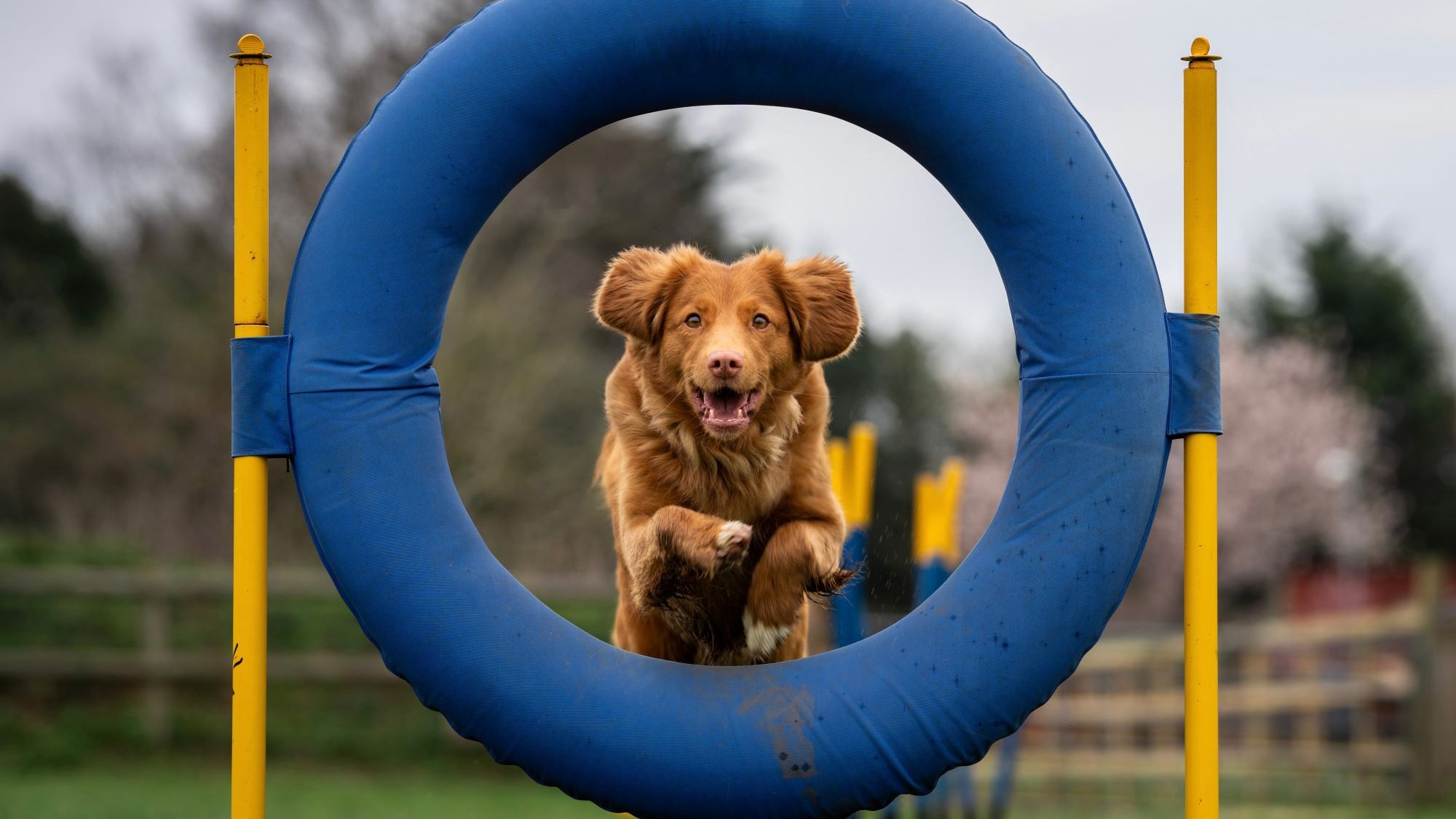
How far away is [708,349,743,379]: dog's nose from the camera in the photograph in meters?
3.06

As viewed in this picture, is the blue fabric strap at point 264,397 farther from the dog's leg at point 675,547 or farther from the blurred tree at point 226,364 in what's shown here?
the blurred tree at point 226,364

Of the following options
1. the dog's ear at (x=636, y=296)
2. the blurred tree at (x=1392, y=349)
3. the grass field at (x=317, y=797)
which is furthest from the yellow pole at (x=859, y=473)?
the blurred tree at (x=1392, y=349)

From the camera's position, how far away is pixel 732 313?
3.29 m

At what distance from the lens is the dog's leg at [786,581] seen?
318 cm

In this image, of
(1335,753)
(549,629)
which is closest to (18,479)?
(1335,753)

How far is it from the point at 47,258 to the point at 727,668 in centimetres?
1631

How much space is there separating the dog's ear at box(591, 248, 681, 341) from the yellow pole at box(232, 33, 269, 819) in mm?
798

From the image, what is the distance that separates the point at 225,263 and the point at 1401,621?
41.2 feet

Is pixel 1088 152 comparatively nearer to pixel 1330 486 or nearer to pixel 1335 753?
pixel 1335 753

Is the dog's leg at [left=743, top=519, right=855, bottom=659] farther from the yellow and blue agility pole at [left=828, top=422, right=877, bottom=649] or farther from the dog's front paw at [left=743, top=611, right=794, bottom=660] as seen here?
the yellow and blue agility pole at [left=828, top=422, right=877, bottom=649]

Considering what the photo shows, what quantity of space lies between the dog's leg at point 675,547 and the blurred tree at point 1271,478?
69.0 ft

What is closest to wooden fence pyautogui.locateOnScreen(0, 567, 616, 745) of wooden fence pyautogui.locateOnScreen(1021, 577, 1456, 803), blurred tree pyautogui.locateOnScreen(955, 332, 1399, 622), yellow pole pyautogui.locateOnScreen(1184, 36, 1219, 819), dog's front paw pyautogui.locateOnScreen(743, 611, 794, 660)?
wooden fence pyautogui.locateOnScreen(1021, 577, 1456, 803)

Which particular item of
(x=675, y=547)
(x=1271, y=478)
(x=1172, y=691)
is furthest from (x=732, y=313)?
(x=1271, y=478)

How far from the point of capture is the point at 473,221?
3.06 m
